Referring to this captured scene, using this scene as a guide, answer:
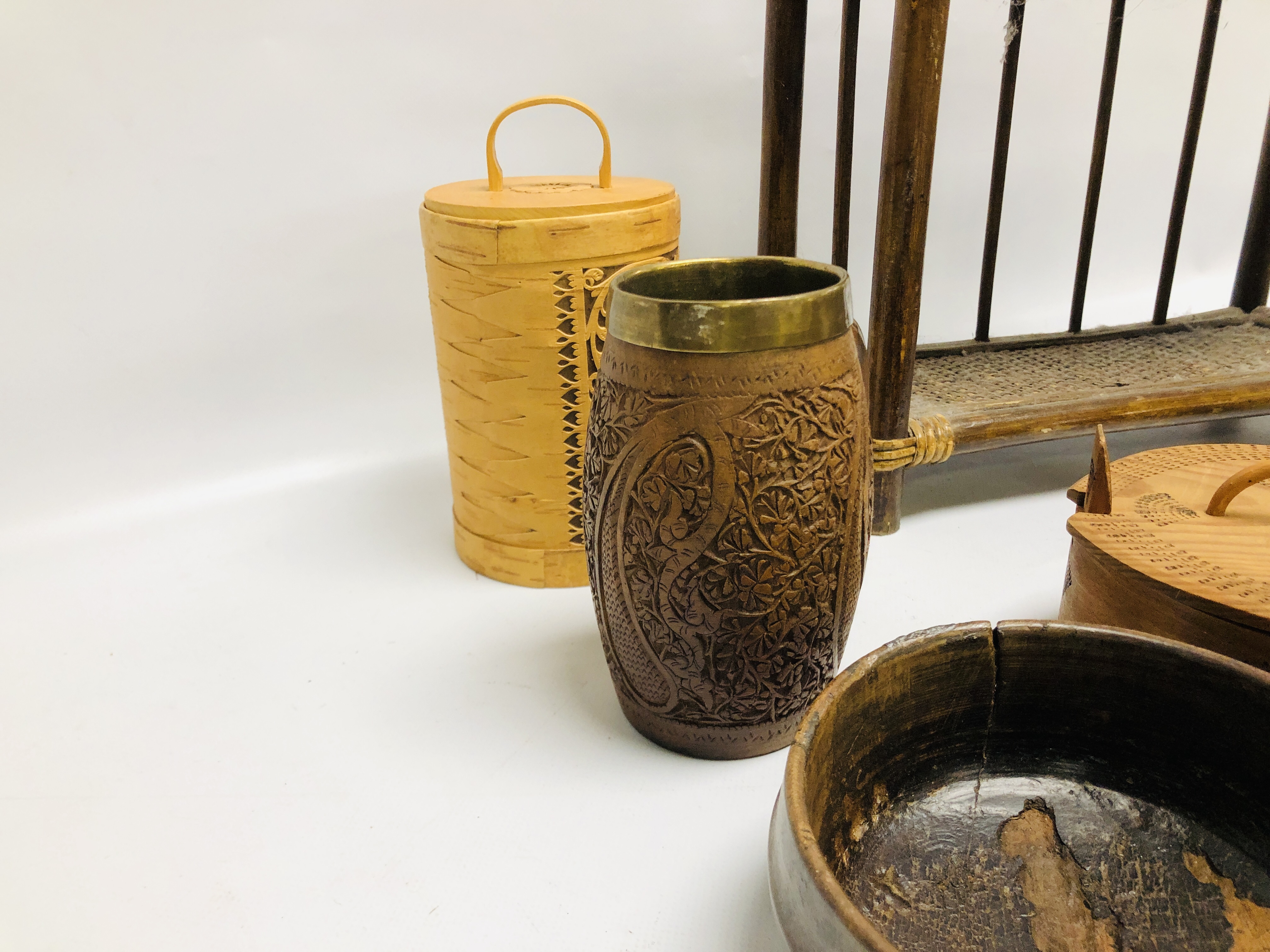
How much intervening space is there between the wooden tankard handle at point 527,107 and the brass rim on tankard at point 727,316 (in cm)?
38

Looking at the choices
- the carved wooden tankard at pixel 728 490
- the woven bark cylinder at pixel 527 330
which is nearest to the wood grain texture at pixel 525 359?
the woven bark cylinder at pixel 527 330

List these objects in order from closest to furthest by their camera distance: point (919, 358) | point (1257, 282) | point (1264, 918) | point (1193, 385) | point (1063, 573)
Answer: point (1264, 918) → point (1063, 573) → point (1193, 385) → point (919, 358) → point (1257, 282)

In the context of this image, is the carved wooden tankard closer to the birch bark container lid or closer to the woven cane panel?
the birch bark container lid

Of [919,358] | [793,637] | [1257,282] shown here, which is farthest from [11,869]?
[1257,282]

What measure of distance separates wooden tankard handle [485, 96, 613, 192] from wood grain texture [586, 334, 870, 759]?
468 millimetres

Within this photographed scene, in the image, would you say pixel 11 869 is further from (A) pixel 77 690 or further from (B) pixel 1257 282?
(B) pixel 1257 282

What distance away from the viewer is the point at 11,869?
86cm

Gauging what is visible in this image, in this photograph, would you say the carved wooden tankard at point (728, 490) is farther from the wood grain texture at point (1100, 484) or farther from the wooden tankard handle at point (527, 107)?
the wooden tankard handle at point (527, 107)

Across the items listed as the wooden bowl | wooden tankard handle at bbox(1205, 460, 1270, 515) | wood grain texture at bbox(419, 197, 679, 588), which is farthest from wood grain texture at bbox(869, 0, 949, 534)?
the wooden bowl

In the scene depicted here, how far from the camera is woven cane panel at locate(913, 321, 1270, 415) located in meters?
1.45

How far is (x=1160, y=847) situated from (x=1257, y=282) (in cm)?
151

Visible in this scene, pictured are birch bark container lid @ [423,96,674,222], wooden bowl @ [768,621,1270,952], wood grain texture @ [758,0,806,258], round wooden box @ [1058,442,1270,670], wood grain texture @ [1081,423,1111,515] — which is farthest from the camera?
wood grain texture @ [758,0,806,258]

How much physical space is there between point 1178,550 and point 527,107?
2.96 ft

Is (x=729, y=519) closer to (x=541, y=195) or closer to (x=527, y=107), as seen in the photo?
(x=541, y=195)
